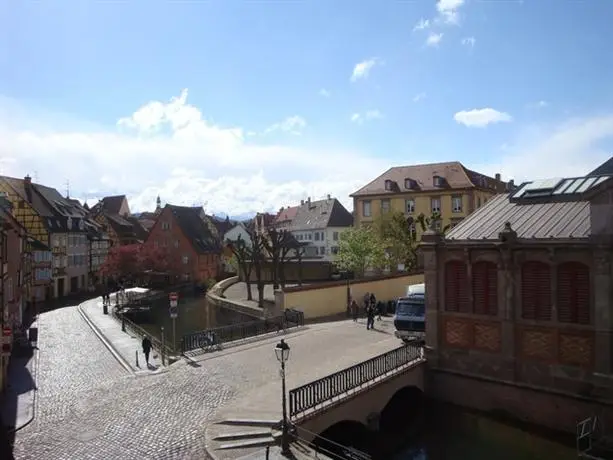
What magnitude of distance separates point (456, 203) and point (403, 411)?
38960 millimetres

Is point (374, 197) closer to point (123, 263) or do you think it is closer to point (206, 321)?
point (206, 321)

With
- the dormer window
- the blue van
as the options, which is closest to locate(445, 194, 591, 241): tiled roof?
the blue van

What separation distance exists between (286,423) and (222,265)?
6650 cm

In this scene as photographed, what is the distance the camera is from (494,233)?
65.1 feet

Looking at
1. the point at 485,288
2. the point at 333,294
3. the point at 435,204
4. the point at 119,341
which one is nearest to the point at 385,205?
the point at 435,204

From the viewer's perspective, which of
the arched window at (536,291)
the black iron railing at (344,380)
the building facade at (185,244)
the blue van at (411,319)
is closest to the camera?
the black iron railing at (344,380)

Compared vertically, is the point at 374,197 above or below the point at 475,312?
above

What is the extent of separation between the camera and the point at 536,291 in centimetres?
1803

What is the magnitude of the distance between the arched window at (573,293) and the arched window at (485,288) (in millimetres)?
2329

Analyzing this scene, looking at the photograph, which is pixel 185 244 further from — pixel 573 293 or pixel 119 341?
pixel 573 293

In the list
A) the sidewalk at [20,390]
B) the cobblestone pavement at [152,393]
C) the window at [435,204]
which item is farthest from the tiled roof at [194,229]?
the sidewalk at [20,390]

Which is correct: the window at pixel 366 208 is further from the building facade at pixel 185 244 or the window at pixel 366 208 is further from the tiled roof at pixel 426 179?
the building facade at pixel 185 244

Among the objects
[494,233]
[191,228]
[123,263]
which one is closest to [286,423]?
[494,233]

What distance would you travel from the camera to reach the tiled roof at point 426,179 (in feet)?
186
